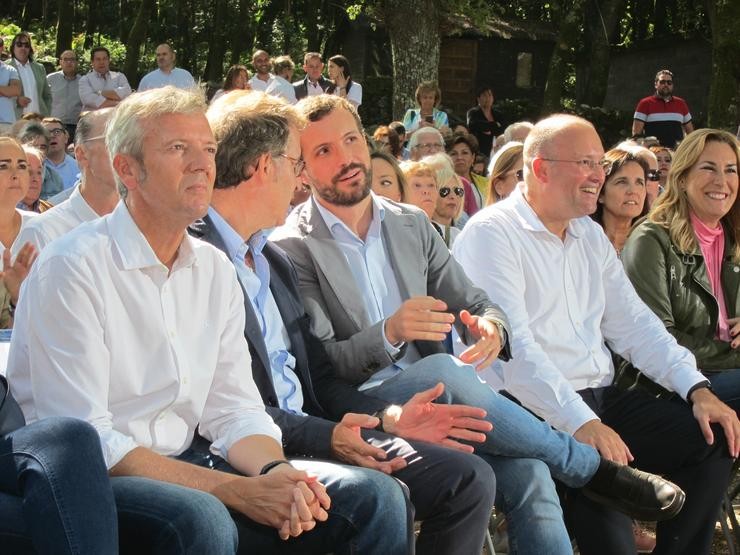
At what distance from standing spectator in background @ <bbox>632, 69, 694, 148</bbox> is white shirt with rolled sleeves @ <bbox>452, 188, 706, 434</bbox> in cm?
1253

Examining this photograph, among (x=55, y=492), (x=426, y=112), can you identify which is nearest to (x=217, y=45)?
(x=426, y=112)

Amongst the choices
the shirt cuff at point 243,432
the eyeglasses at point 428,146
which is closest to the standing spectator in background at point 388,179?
the eyeglasses at point 428,146

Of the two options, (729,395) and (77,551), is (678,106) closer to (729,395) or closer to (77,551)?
(729,395)

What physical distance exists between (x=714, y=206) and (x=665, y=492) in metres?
2.07

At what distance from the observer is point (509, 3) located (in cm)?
3703

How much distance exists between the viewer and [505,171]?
22.2 ft

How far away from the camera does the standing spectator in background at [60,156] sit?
10672 mm

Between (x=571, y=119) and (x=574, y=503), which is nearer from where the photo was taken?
(x=574, y=503)

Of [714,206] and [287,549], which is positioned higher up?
[714,206]

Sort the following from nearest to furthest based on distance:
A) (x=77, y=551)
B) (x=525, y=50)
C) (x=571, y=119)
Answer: (x=77, y=551)
(x=571, y=119)
(x=525, y=50)

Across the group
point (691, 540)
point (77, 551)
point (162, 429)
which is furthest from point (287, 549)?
point (691, 540)

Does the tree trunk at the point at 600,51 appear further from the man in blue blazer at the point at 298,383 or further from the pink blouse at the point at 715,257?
the man in blue blazer at the point at 298,383

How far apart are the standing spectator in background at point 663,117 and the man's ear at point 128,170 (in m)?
14.6

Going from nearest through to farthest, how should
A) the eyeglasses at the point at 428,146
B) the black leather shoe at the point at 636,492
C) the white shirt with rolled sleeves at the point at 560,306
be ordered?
the black leather shoe at the point at 636,492, the white shirt with rolled sleeves at the point at 560,306, the eyeglasses at the point at 428,146
